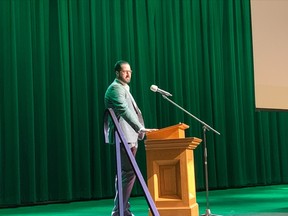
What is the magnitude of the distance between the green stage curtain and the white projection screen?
9.10ft

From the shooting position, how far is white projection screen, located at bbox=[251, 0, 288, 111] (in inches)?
210

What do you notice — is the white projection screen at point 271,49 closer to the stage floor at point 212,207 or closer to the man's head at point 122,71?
the stage floor at point 212,207

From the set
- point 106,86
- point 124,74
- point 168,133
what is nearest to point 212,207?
point 168,133

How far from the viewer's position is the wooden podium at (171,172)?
14.5ft

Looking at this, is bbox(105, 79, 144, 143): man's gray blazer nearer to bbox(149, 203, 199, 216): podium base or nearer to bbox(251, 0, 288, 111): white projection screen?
bbox(149, 203, 199, 216): podium base

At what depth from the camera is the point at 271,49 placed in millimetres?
5473

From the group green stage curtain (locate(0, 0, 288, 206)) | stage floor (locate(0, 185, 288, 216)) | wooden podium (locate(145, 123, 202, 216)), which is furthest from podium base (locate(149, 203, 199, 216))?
green stage curtain (locate(0, 0, 288, 206))

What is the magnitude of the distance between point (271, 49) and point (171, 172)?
1910 mm

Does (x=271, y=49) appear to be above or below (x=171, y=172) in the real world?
Answer: above

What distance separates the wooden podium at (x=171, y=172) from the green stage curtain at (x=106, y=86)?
277 centimetres

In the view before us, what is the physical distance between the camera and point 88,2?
765 centimetres

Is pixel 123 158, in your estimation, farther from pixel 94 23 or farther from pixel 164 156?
pixel 94 23

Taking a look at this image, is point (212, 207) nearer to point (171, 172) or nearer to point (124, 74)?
point (171, 172)

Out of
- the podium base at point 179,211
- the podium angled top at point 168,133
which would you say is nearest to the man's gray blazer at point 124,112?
the podium angled top at point 168,133
